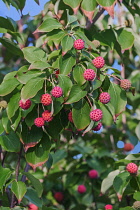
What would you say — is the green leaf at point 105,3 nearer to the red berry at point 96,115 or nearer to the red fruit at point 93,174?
the red berry at point 96,115

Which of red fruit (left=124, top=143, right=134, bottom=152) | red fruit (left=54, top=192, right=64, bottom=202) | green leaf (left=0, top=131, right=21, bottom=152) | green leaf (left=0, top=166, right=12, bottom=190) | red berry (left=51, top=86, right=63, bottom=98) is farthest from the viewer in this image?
red fruit (left=54, top=192, right=64, bottom=202)

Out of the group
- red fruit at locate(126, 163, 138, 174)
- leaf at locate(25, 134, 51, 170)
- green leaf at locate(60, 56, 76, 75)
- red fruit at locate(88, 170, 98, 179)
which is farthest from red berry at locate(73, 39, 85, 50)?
red fruit at locate(88, 170, 98, 179)

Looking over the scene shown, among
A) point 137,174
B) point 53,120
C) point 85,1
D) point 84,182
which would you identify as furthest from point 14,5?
point 84,182

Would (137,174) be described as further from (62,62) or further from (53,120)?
(62,62)

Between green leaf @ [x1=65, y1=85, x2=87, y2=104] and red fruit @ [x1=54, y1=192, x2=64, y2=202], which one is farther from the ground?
green leaf @ [x1=65, y1=85, x2=87, y2=104]

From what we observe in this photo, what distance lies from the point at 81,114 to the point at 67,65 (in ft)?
0.62

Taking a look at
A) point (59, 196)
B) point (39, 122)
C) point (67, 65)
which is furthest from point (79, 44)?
point (59, 196)

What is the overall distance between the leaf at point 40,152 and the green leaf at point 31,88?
0.30m

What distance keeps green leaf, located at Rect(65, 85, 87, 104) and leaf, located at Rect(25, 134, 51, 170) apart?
280 millimetres

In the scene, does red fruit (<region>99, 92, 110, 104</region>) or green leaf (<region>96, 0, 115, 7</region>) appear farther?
green leaf (<region>96, 0, 115, 7</region>)

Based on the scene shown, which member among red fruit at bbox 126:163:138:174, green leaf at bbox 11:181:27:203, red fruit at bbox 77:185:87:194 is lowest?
red fruit at bbox 77:185:87:194

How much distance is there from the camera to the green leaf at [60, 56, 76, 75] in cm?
175

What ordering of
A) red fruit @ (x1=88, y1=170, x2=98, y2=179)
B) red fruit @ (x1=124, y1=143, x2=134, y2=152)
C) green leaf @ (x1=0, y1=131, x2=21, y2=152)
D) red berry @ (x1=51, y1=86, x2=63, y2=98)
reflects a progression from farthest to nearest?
1. red fruit @ (x1=124, y1=143, x2=134, y2=152)
2. red fruit @ (x1=88, y1=170, x2=98, y2=179)
3. green leaf @ (x1=0, y1=131, x2=21, y2=152)
4. red berry @ (x1=51, y1=86, x2=63, y2=98)

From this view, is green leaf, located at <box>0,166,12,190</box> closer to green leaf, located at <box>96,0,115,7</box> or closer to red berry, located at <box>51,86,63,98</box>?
red berry, located at <box>51,86,63,98</box>
